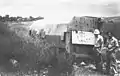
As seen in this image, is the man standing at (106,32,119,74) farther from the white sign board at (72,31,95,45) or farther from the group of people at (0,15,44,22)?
the group of people at (0,15,44,22)

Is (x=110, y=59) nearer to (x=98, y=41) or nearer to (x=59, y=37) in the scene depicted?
(x=98, y=41)

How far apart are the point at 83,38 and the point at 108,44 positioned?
2.31 feet

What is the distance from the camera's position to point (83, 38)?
6102 mm

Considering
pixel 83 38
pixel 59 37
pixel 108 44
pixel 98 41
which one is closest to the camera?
pixel 59 37

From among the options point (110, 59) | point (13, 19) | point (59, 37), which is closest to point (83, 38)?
point (59, 37)

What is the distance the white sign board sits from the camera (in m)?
6.07

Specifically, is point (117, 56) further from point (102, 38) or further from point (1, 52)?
point (1, 52)

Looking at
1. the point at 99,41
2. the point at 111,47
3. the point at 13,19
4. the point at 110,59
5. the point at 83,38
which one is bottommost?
the point at 110,59

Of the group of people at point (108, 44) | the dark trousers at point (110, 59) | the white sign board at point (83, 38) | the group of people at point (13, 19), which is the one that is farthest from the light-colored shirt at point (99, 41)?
the group of people at point (13, 19)

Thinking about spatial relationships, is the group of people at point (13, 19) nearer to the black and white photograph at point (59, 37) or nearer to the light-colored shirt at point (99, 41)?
the black and white photograph at point (59, 37)

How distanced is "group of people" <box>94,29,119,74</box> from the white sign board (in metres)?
0.13

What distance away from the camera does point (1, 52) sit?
5348 mm

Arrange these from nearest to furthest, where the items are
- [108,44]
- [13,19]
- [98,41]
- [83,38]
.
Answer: [13,19] < [83,38] < [98,41] < [108,44]

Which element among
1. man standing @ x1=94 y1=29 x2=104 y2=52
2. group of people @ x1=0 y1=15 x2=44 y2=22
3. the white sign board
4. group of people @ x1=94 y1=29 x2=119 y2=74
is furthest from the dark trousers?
group of people @ x1=0 y1=15 x2=44 y2=22
